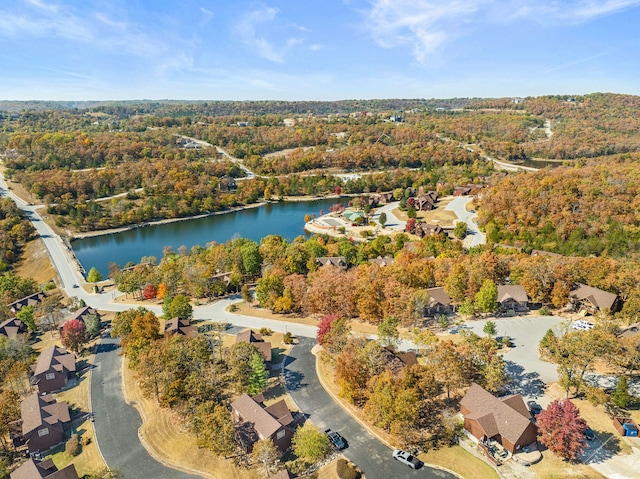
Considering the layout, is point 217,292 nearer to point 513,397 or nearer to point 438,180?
point 513,397

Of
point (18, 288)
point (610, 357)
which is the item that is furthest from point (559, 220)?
point (18, 288)

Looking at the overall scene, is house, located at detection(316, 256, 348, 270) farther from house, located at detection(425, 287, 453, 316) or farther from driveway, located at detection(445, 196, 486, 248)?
driveway, located at detection(445, 196, 486, 248)

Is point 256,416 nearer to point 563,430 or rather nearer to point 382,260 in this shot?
point 563,430

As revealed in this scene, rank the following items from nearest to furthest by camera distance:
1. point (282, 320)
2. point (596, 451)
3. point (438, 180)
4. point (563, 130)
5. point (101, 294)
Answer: point (596, 451)
point (282, 320)
point (101, 294)
point (438, 180)
point (563, 130)

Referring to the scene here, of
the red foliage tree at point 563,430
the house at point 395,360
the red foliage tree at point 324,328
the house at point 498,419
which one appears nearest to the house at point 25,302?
the red foliage tree at point 324,328

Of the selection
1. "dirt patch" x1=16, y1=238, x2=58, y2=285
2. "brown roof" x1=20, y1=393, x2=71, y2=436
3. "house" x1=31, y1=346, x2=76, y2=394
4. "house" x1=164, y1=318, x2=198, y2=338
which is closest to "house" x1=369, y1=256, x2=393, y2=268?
"house" x1=164, y1=318, x2=198, y2=338
